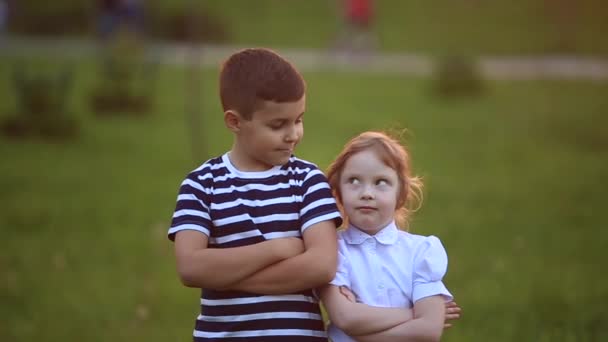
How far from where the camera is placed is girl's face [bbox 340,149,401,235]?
3.18m

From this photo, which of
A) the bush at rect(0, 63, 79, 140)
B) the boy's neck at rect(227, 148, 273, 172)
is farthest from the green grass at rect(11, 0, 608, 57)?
the boy's neck at rect(227, 148, 273, 172)

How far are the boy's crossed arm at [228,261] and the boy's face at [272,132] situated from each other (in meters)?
0.29

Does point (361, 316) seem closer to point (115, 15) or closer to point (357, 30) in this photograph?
point (115, 15)

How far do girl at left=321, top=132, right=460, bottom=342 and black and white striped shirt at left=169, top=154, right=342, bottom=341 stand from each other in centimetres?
10

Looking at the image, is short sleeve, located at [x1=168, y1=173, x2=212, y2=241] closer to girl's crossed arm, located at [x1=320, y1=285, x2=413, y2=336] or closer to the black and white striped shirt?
the black and white striped shirt

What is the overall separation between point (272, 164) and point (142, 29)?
23.2 meters

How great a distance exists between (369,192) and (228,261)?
1.71ft

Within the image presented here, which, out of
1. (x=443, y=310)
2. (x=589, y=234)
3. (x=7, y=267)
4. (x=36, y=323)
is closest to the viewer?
(x=443, y=310)

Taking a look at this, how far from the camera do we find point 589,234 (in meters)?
8.19

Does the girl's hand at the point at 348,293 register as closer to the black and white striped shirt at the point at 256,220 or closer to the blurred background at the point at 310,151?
the black and white striped shirt at the point at 256,220

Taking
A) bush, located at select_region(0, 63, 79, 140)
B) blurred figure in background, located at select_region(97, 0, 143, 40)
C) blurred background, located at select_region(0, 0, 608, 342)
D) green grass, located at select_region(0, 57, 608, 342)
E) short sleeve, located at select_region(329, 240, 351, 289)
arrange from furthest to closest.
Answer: blurred figure in background, located at select_region(97, 0, 143, 40)
bush, located at select_region(0, 63, 79, 140)
blurred background, located at select_region(0, 0, 608, 342)
green grass, located at select_region(0, 57, 608, 342)
short sleeve, located at select_region(329, 240, 351, 289)

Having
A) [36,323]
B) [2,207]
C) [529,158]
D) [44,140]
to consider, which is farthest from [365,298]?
[44,140]

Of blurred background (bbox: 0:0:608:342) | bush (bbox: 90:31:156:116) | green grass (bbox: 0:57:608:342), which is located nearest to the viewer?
green grass (bbox: 0:57:608:342)

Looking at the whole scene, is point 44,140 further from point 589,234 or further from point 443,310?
point 443,310
